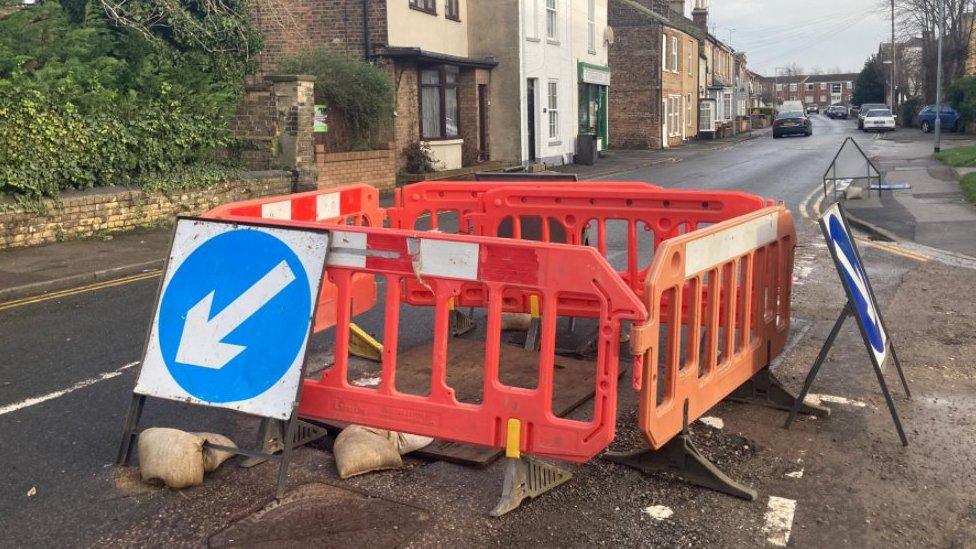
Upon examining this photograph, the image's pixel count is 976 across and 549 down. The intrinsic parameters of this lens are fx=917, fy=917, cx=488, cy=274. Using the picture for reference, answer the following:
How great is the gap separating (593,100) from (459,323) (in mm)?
33038

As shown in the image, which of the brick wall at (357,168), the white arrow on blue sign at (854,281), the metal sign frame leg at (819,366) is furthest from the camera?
the brick wall at (357,168)

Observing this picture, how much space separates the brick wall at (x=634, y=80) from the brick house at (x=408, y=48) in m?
20.9

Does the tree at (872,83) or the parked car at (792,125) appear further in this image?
the tree at (872,83)

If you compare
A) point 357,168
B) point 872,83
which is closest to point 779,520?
point 357,168

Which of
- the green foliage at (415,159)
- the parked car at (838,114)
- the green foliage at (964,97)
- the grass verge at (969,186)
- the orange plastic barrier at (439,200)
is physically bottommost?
the grass verge at (969,186)

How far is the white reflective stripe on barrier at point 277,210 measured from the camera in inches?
240

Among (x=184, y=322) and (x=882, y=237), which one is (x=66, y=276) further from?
(x=882, y=237)

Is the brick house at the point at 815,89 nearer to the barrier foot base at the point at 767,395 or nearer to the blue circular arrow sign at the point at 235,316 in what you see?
the barrier foot base at the point at 767,395

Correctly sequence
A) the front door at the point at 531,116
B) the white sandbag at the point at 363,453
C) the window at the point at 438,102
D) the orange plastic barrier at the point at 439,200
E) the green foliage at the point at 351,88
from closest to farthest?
the white sandbag at the point at 363,453, the orange plastic barrier at the point at 439,200, the green foliage at the point at 351,88, the window at the point at 438,102, the front door at the point at 531,116

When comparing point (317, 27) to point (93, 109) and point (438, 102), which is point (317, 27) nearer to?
point (438, 102)

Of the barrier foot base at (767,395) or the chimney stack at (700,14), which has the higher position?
the chimney stack at (700,14)

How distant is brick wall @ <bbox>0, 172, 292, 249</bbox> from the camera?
13.0m

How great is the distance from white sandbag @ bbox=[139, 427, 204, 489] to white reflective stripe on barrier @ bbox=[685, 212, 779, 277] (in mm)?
2581

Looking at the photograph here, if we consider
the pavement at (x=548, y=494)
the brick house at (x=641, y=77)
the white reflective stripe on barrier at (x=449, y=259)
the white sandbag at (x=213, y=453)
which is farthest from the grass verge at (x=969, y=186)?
the brick house at (x=641, y=77)
